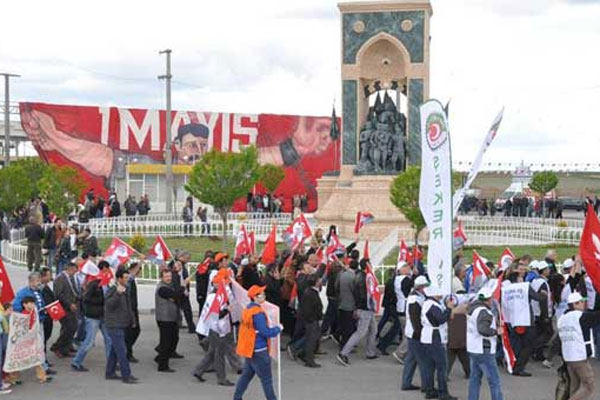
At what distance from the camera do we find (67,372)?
481 inches

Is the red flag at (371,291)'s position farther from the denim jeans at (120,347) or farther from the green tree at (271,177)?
the green tree at (271,177)

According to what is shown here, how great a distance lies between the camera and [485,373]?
392 inches

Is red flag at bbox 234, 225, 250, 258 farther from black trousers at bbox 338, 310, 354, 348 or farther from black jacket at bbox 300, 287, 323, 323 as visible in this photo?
black jacket at bbox 300, 287, 323, 323

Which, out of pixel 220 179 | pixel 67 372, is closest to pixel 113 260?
pixel 67 372

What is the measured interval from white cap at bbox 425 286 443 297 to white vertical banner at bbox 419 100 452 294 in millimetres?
59

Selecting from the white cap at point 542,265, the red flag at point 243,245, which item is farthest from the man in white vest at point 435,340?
the red flag at point 243,245

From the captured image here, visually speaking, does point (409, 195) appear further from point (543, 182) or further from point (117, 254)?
point (543, 182)

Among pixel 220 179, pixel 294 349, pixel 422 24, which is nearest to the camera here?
pixel 294 349

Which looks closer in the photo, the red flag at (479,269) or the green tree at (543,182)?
the red flag at (479,269)

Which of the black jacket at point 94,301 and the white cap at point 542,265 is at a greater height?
the white cap at point 542,265

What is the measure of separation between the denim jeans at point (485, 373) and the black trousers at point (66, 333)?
572cm

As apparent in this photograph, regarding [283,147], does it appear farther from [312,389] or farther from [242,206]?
[312,389]

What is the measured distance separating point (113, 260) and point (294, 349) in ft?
11.3

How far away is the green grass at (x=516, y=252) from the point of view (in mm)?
25359
